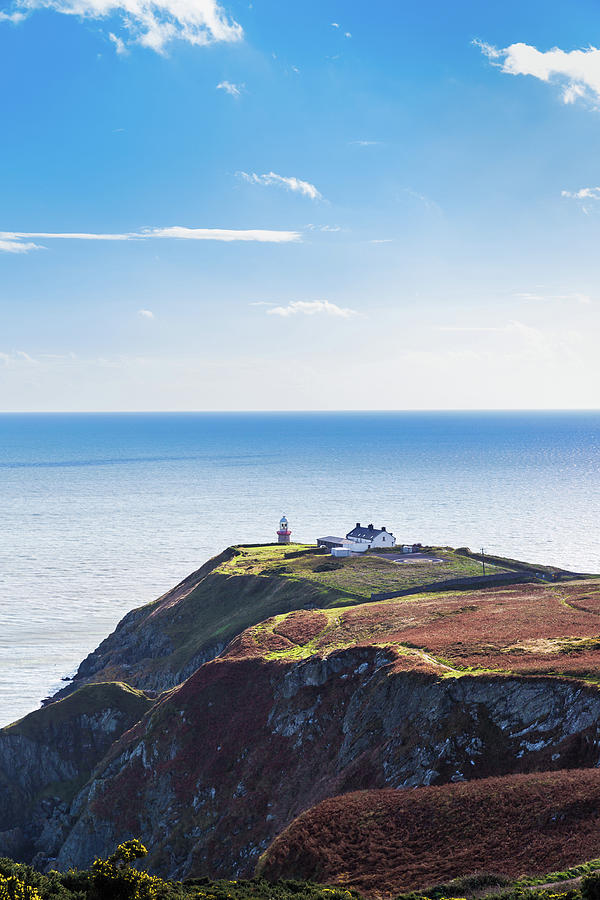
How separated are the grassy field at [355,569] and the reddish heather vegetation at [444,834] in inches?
1799

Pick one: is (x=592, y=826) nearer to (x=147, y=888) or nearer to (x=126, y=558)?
(x=147, y=888)

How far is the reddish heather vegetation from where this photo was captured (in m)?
32.2

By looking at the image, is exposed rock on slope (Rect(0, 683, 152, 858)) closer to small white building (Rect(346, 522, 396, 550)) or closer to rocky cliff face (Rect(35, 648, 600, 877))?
rocky cliff face (Rect(35, 648, 600, 877))

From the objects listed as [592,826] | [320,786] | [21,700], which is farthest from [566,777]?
[21,700]

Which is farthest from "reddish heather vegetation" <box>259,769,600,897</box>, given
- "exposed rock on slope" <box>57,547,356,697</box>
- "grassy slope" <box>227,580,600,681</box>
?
"exposed rock on slope" <box>57,547,356,697</box>

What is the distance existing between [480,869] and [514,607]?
1575 inches

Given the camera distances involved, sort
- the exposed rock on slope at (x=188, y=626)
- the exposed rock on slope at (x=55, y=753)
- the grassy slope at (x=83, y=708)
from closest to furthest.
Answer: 1. the exposed rock on slope at (x=55, y=753)
2. the grassy slope at (x=83, y=708)
3. the exposed rock on slope at (x=188, y=626)

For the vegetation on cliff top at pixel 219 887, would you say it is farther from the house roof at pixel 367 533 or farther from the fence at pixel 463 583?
the house roof at pixel 367 533

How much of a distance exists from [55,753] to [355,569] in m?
44.5

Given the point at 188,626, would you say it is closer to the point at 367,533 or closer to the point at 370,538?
the point at 370,538

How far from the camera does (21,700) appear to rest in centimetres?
9181

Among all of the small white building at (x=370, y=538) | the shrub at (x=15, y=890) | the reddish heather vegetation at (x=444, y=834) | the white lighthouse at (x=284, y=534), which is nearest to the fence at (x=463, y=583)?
the small white building at (x=370, y=538)

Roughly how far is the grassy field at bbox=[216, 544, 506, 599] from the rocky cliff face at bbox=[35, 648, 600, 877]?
985 inches

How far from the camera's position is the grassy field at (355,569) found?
3565 inches
